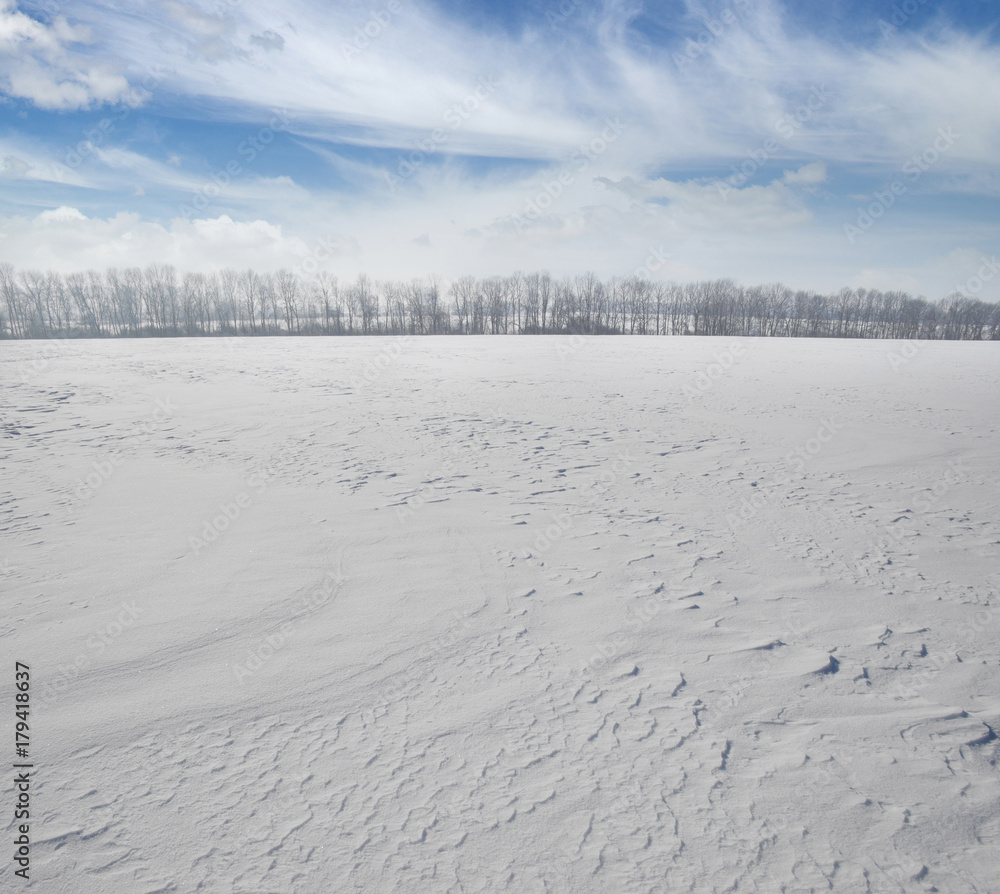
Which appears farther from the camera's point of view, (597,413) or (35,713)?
(597,413)

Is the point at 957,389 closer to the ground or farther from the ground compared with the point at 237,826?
farther from the ground

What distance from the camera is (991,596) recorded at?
3.90 metres

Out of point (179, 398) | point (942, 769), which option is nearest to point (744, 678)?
point (942, 769)

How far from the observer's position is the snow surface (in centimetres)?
206

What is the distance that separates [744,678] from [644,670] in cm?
58

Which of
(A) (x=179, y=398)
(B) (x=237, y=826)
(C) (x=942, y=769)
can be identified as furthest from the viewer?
(A) (x=179, y=398)

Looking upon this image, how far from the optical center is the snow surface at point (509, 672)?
6.75 ft

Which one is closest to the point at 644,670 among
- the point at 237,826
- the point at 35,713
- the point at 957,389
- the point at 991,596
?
the point at 237,826

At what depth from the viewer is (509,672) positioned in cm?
310

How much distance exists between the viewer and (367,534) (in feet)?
17.0

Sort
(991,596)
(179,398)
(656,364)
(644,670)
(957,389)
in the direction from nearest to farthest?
(644,670), (991,596), (179,398), (957,389), (656,364)

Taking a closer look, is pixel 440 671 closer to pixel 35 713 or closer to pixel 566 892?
pixel 566 892

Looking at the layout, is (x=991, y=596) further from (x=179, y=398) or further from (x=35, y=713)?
(x=179, y=398)

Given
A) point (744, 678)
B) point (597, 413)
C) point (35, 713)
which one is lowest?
point (35, 713)
